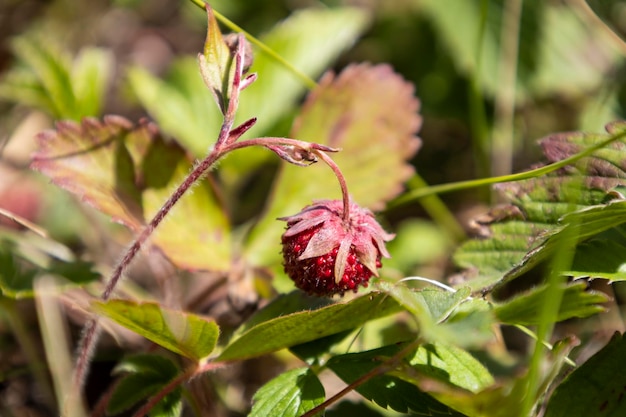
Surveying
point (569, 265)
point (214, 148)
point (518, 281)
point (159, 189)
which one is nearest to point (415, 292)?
point (569, 265)

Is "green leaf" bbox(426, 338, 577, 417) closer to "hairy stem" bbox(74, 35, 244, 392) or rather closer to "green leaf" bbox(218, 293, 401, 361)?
"green leaf" bbox(218, 293, 401, 361)

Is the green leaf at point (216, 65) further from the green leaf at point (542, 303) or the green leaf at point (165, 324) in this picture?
the green leaf at point (542, 303)

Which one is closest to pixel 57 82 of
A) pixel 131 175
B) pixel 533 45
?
pixel 131 175

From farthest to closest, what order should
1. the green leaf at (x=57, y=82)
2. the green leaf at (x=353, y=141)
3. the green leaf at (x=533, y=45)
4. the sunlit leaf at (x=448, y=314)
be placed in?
the green leaf at (x=533, y=45) → the green leaf at (x=57, y=82) → the green leaf at (x=353, y=141) → the sunlit leaf at (x=448, y=314)

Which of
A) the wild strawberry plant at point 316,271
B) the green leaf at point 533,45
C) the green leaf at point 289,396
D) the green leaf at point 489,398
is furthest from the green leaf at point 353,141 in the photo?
the green leaf at point 533,45

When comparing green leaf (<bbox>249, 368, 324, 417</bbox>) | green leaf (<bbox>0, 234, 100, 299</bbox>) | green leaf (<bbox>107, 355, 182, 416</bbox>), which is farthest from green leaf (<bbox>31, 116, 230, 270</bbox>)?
green leaf (<bbox>249, 368, 324, 417</bbox>)

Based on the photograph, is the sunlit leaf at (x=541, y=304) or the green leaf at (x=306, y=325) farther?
the green leaf at (x=306, y=325)

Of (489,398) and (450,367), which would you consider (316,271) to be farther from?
(489,398)

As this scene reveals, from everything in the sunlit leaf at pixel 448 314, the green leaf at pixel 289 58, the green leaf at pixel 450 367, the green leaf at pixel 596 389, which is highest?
the green leaf at pixel 289 58
